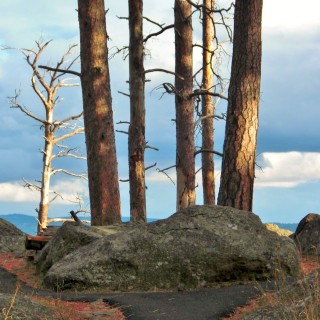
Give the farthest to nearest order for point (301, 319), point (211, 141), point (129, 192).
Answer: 1. point (211, 141)
2. point (129, 192)
3. point (301, 319)

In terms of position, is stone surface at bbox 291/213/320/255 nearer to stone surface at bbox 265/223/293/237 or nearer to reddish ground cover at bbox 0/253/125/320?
reddish ground cover at bbox 0/253/125/320

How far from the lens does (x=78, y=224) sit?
11922 millimetres

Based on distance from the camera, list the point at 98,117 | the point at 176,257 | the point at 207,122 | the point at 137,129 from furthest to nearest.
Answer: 1. the point at 207,122
2. the point at 137,129
3. the point at 98,117
4. the point at 176,257

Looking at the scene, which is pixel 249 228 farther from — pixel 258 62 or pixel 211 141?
pixel 211 141

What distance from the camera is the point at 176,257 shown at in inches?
396

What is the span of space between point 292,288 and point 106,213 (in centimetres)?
710

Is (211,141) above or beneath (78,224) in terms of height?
above

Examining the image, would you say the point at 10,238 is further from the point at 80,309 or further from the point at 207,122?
the point at 207,122

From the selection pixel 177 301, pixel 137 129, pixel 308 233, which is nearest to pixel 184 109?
pixel 137 129

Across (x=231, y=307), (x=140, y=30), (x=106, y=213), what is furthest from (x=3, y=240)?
(x=231, y=307)

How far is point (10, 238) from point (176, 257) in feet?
22.1

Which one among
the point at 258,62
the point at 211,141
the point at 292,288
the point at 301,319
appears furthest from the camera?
the point at 211,141

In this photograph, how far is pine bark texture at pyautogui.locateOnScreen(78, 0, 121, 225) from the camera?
13648 mm

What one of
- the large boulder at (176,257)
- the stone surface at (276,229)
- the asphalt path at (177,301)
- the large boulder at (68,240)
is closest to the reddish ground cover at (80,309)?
the asphalt path at (177,301)
